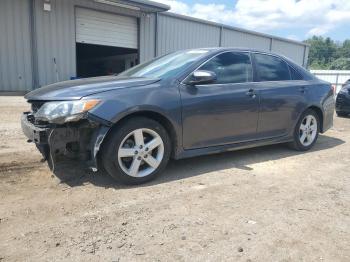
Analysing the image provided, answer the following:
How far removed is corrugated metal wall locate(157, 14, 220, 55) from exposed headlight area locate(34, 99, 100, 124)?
13565 millimetres

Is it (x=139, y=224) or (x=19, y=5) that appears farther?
(x=19, y=5)

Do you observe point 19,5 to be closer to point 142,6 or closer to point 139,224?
point 142,6

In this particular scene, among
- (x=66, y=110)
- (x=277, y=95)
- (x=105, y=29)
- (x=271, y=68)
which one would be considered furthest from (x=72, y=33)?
(x=66, y=110)

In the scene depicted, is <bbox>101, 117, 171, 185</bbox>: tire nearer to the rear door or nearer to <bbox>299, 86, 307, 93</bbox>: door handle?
the rear door

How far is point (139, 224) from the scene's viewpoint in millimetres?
3049

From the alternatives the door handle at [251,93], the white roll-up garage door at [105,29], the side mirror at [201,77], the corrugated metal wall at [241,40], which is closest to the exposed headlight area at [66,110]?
the side mirror at [201,77]

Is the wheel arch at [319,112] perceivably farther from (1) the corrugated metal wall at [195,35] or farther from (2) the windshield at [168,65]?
(1) the corrugated metal wall at [195,35]

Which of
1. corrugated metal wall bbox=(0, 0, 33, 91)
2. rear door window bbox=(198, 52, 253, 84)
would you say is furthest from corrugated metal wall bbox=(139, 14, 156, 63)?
rear door window bbox=(198, 52, 253, 84)

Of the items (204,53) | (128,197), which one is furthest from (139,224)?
(204,53)

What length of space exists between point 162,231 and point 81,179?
1.54m

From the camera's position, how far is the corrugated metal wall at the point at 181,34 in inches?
658

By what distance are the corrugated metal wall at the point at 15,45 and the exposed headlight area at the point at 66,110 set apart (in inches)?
389

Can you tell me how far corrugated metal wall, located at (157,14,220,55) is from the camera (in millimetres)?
16719

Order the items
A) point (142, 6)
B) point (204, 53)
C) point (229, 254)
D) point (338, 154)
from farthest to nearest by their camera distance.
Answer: point (142, 6), point (338, 154), point (204, 53), point (229, 254)
